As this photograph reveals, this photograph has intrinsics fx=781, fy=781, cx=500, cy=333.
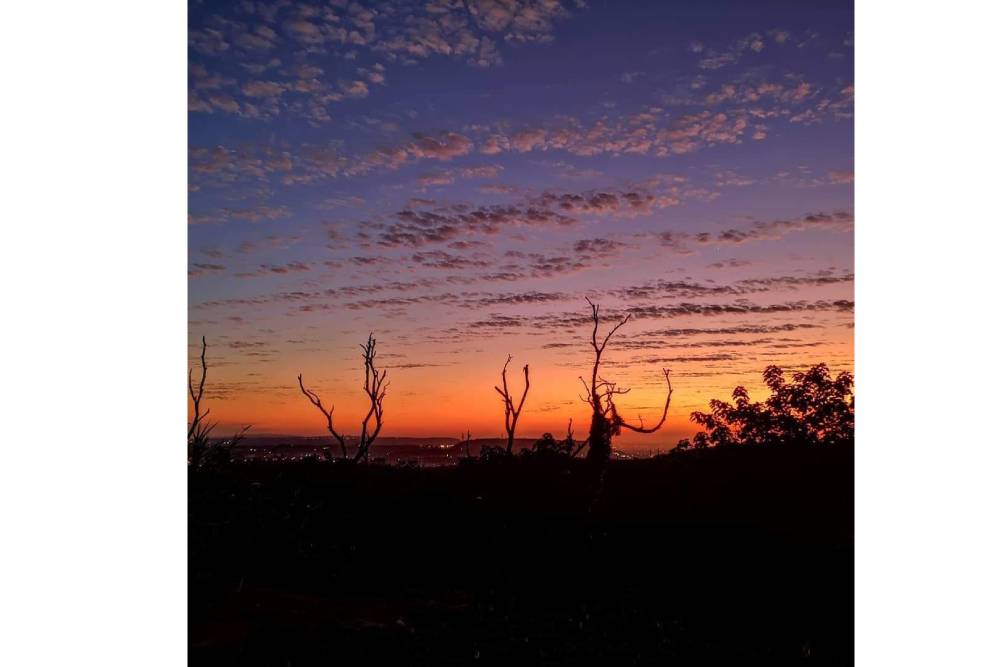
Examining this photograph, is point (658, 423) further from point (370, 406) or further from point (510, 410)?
point (370, 406)

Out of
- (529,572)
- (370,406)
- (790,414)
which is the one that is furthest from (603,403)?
(370,406)

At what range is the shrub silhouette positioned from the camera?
7.06 m

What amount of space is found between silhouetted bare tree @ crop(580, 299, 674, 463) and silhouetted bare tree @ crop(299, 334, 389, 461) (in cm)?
268

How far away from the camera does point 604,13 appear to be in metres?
5.17

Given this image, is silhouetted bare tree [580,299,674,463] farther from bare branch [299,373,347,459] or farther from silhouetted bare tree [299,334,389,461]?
bare branch [299,373,347,459]

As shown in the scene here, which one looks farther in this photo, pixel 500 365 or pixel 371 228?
pixel 500 365

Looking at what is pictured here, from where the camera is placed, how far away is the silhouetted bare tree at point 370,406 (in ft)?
28.7

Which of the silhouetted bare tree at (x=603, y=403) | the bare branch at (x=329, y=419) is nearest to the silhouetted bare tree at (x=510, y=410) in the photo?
the silhouetted bare tree at (x=603, y=403)

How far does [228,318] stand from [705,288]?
3.61 m

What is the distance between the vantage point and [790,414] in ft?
23.8
